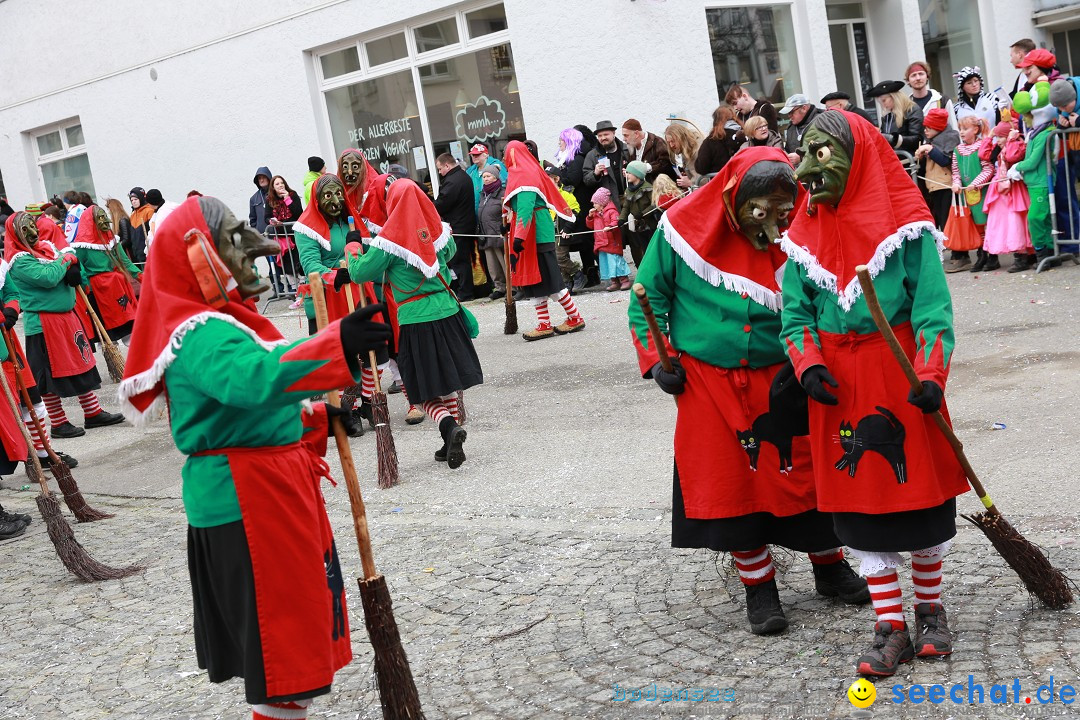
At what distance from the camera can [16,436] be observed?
7754 millimetres

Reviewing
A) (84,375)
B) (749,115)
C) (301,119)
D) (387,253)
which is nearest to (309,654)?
(387,253)

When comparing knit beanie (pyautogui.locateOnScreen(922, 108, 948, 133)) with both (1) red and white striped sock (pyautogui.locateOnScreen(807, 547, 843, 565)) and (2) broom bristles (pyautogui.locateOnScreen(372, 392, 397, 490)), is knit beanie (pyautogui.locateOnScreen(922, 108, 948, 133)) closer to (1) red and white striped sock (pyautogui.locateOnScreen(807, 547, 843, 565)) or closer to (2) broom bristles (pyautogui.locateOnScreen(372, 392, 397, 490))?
(2) broom bristles (pyautogui.locateOnScreen(372, 392, 397, 490))

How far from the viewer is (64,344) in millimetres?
10586

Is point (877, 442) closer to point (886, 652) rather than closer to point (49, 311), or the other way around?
point (886, 652)

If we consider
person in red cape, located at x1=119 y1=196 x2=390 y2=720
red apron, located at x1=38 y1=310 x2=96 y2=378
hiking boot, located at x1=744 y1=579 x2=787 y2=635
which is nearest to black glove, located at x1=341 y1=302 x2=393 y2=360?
person in red cape, located at x1=119 y1=196 x2=390 y2=720

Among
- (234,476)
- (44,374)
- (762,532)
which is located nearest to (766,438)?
(762,532)

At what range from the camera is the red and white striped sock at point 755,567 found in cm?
439

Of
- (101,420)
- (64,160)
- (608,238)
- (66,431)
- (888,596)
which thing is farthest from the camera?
(64,160)

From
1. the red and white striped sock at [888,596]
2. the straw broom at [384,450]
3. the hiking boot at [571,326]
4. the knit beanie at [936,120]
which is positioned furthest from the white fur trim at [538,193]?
the red and white striped sock at [888,596]

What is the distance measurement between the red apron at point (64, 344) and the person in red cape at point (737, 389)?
305 inches

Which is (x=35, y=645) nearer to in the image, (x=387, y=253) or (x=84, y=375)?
(x=387, y=253)

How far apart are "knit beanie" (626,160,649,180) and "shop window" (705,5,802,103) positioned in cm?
347

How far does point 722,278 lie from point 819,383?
2.28 feet

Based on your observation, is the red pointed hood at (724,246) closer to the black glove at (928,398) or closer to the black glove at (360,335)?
the black glove at (928,398)
